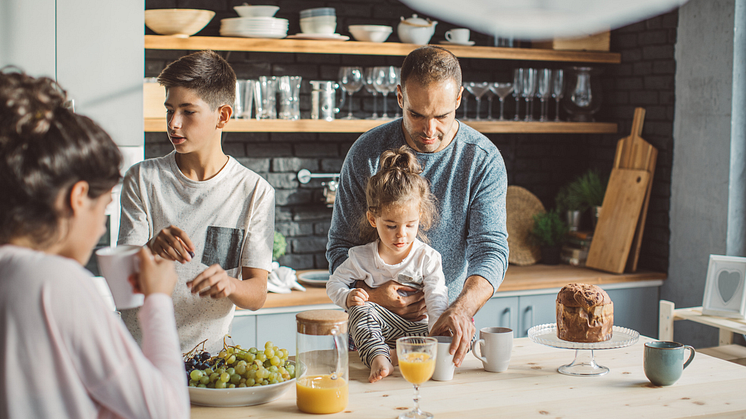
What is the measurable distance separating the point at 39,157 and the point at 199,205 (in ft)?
3.13

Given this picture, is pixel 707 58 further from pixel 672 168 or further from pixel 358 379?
pixel 358 379

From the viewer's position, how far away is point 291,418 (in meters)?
1.40

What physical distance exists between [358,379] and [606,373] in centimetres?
62

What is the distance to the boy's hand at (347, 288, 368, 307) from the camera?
6.02 feet

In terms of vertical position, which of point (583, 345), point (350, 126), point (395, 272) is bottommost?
point (583, 345)

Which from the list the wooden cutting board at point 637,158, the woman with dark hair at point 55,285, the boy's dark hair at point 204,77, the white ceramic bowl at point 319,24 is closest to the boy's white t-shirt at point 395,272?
the boy's dark hair at point 204,77

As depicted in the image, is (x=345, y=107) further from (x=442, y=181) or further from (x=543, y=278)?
(x=442, y=181)

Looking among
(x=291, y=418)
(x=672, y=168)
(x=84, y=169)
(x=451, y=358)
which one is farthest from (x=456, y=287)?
(x=672, y=168)

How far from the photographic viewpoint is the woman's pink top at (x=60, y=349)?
88cm

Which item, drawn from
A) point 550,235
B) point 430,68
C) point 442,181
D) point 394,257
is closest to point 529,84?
point 550,235

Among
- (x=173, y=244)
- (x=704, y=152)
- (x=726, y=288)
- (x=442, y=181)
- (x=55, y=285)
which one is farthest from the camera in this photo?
(x=704, y=152)

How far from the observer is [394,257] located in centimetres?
203

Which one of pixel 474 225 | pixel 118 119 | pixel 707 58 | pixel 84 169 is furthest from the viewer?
pixel 707 58

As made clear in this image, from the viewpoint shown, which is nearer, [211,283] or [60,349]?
[60,349]
